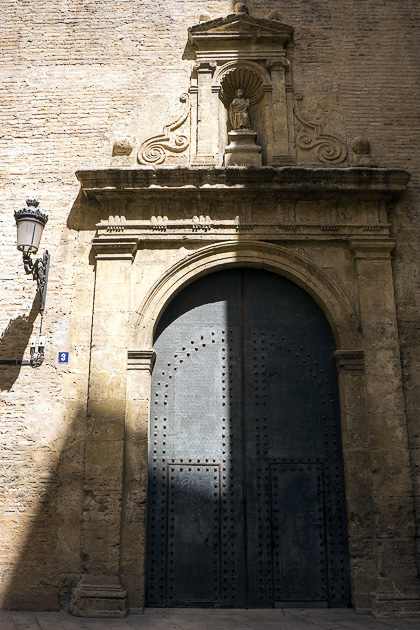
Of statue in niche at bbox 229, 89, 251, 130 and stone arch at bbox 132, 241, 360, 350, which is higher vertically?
statue in niche at bbox 229, 89, 251, 130

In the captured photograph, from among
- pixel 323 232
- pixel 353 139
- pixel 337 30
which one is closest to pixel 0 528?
pixel 323 232

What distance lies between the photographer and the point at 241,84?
739cm

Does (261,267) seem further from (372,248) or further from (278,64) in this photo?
(278,64)

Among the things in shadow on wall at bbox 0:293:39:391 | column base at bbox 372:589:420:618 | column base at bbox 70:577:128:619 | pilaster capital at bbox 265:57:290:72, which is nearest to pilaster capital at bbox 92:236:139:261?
shadow on wall at bbox 0:293:39:391

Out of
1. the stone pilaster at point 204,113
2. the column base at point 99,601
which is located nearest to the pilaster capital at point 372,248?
the stone pilaster at point 204,113

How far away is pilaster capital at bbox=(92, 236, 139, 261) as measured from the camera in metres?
6.41

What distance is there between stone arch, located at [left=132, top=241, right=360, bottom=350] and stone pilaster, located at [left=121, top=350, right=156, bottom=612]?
25 centimetres

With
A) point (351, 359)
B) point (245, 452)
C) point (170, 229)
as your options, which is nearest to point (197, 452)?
point (245, 452)

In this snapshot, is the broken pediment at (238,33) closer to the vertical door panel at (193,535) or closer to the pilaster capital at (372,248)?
the pilaster capital at (372,248)

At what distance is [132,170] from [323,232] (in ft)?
6.85

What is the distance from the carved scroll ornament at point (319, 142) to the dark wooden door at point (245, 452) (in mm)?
1523

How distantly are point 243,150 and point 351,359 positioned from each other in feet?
8.51

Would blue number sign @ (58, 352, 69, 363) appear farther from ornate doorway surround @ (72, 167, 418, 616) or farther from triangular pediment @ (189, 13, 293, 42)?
triangular pediment @ (189, 13, 293, 42)

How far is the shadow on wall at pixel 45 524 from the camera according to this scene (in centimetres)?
558
